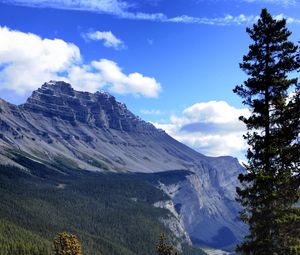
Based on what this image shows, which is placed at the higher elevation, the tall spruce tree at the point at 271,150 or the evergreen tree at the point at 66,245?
the tall spruce tree at the point at 271,150

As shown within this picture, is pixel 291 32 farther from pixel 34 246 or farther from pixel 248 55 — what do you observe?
pixel 34 246

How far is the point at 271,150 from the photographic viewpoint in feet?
105

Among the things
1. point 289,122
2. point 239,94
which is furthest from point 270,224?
point 239,94

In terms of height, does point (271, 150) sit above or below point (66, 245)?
above

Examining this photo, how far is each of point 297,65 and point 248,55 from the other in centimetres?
366

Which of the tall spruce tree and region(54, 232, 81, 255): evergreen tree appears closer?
the tall spruce tree

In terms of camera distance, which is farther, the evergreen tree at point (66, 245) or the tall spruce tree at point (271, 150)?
the evergreen tree at point (66, 245)

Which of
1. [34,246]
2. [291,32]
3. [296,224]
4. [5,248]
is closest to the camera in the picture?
[296,224]

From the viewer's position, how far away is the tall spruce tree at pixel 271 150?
1239 inches

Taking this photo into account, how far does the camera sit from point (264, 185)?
3219 centimetres

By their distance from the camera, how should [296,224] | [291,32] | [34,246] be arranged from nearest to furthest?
[296,224]
[291,32]
[34,246]

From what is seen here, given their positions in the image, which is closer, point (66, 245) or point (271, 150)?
point (271, 150)

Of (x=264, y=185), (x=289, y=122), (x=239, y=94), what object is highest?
(x=239, y=94)

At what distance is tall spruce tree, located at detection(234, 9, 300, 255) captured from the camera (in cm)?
3147
